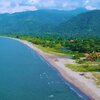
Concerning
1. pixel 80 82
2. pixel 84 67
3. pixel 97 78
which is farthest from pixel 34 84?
pixel 84 67

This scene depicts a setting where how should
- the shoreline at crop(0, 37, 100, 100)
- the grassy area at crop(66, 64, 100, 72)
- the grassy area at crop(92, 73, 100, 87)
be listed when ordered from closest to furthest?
the shoreline at crop(0, 37, 100, 100)
the grassy area at crop(92, 73, 100, 87)
the grassy area at crop(66, 64, 100, 72)

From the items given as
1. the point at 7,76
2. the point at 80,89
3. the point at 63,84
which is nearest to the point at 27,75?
the point at 7,76

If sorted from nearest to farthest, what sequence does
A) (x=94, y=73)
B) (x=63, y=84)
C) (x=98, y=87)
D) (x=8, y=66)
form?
1. (x=98, y=87)
2. (x=63, y=84)
3. (x=94, y=73)
4. (x=8, y=66)

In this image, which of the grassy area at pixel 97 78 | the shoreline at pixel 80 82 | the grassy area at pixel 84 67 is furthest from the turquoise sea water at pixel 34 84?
the grassy area at pixel 97 78

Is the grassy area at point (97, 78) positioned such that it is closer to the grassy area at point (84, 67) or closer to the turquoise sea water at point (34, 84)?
the turquoise sea water at point (34, 84)

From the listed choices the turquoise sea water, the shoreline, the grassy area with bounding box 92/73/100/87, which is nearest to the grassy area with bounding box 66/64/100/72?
the shoreline

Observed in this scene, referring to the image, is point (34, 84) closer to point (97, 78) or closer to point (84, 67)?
point (97, 78)

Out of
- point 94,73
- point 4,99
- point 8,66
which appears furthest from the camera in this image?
point 8,66

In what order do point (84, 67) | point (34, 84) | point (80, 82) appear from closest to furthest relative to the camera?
point (80, 82) < point (34, 84) < point (84, 67)

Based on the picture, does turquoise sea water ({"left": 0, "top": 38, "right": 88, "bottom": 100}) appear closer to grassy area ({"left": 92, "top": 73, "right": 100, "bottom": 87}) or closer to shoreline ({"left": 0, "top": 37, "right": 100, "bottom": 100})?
shoreline ({"left": 0, "top": 37, "right": 100, "bottom": 100})

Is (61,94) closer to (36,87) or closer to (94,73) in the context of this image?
(36,87)

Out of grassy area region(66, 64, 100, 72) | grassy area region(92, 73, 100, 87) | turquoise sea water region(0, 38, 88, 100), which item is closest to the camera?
turquoise sea water region(0, 38, 88, 100)
